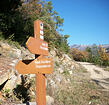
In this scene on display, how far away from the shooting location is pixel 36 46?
2098 millimetres

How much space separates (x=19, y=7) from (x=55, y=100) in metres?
6.79

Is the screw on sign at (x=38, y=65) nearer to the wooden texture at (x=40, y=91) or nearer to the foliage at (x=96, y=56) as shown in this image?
the wooden texture at (x=40, y=91)

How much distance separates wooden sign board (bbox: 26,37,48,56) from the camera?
1.89 metres

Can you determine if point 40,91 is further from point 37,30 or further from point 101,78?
point 101,78

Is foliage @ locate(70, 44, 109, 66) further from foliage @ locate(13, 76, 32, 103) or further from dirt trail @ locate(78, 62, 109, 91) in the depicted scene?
foliage @ locate(13, 76, 32, 103)

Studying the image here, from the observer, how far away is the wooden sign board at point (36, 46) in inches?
74.3

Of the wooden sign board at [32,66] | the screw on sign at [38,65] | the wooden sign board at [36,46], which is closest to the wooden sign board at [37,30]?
the screw on sign at [38,65]

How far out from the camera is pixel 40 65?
2148 millimetres

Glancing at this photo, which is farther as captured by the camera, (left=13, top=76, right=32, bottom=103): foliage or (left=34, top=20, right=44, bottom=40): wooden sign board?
(left=13, top=76, right=32, bottom=103): foliage

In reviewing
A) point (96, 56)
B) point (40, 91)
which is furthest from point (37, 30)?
point (96, 56)

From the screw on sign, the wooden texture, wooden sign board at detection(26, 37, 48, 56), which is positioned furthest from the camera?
the wooden texture

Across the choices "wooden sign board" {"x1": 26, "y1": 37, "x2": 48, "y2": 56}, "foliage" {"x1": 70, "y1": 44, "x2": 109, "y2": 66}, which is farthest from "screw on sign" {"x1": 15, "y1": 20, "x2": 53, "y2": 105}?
"foliage" {"x1": 70, "y1": 44, "x2": 109, "y2": 66}

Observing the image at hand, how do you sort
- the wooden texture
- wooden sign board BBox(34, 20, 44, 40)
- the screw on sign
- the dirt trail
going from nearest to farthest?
the screw on sign < the wooden texture < wooden sign board BBox(34, 20, 44, 40) < the dirt trail

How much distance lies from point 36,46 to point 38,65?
38cm
